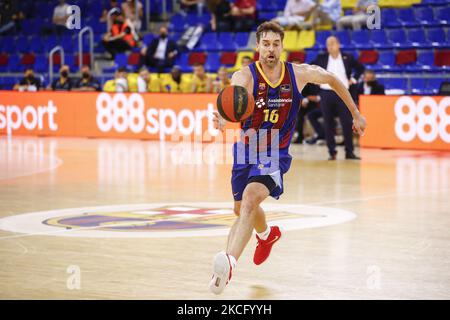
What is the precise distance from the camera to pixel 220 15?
2731 centimetres

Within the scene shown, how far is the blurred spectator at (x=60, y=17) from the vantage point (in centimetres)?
2992

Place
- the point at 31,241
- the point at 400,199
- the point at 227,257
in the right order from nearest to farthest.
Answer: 1. the point at 227,257
2. the point at 31,241
3. the point at 400,199

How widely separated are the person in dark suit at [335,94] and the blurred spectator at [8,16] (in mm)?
16387

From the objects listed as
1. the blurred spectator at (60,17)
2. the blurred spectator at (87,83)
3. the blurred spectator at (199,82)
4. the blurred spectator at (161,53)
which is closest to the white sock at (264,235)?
the blurred spectator at (199,82)

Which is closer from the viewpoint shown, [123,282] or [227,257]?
[227,257]

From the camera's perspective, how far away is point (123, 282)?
786cm

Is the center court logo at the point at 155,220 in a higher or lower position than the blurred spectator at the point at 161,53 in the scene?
lower

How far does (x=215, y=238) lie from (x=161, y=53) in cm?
1691

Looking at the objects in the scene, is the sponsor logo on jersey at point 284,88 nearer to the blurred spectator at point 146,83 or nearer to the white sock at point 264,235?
the white sock at point 264,235
